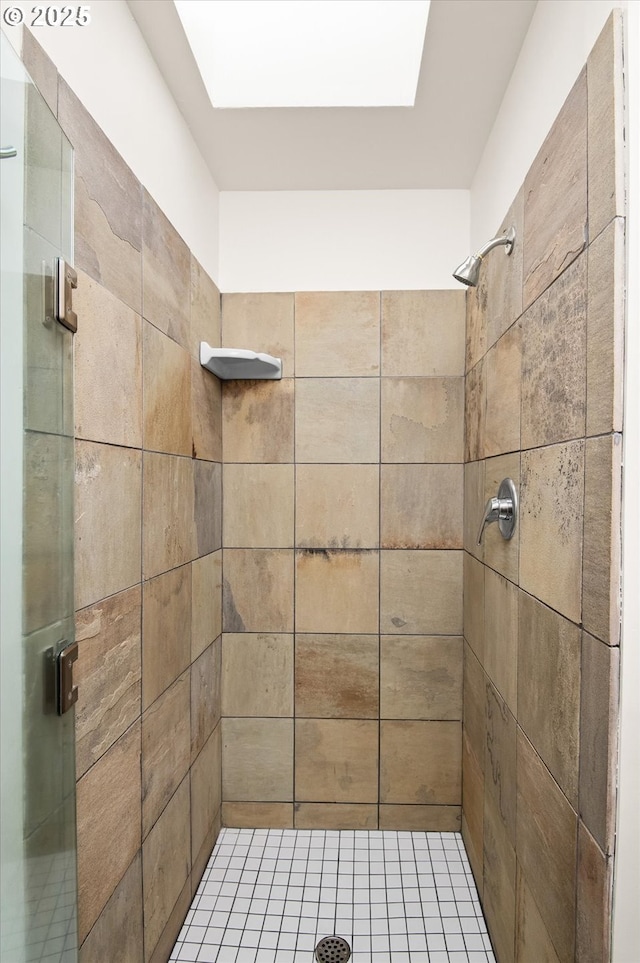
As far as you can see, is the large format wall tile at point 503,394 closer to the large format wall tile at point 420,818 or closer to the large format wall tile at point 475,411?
the large format wall tile at point 475,411

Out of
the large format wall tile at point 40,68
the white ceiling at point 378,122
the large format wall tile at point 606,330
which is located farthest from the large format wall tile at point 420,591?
the large format wall tile at point 40,68

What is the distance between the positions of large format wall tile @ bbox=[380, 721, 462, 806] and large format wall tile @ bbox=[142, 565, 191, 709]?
880 millimetres

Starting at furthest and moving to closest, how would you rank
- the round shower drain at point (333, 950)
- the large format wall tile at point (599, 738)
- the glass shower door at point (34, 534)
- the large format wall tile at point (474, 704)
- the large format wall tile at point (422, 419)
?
1. the large format wall tile at point (422, 419)
2. the large format wall tile at point (474, 704)
3. the round shower drain at point (333, 950)
4. the large format wall tile at point (599, 738)
5. the glass shower door at point (34, 534)

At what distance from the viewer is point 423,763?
2.13m

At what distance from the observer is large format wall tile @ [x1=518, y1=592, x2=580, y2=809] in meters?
1.02

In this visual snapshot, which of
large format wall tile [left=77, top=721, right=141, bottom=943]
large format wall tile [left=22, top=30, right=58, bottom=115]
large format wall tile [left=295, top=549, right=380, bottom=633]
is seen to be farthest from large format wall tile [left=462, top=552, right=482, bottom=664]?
large format wall tile [left=22, top=30, right=58, bottom=115]

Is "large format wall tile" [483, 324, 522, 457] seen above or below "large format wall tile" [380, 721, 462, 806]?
above

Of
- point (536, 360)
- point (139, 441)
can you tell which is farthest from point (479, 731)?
point (139, 441)

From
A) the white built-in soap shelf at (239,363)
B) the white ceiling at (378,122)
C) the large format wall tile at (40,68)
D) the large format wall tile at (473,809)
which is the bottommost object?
the large format wall tile at (473,809)

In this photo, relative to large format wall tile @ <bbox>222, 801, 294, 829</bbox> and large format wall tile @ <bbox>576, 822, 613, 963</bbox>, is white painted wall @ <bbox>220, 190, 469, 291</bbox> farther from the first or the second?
large format wall tile @ <bbox>222, 801, 294, 829</bbox>

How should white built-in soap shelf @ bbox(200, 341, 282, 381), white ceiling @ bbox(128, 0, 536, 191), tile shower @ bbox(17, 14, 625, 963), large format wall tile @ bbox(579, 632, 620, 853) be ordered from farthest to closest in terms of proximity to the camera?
white built-in soap shelf @ bbox(200, 341, 282, 381)
white ceiling @ bbox(128, 0, 536, 191)
tile shower @ bbox(17, 14, 625, 963)
large format wall tile @ bbox(579, 632, 620, 853)

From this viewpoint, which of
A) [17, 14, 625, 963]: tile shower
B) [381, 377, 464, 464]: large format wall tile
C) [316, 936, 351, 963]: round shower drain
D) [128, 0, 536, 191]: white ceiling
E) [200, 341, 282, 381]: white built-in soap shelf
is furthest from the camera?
[381, 377, 464, 464]: large format wall tile

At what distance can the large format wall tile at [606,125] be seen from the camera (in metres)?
0.87

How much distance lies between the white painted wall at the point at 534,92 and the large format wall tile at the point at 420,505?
805 millimetres
